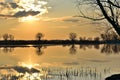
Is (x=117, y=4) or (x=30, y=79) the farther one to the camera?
(x=30, y=79)

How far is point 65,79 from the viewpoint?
933 inches

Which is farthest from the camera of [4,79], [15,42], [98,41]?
[98,41]

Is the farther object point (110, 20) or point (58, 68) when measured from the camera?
point (58, 68)

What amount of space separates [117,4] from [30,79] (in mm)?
8491

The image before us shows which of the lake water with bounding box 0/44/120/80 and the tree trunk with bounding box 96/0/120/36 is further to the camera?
the lake water with bounding box 0/44/120/80

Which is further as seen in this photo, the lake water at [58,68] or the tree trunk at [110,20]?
the lake water at [58,68]

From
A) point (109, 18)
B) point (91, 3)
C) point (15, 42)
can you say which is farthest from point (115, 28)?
point (15, 42)

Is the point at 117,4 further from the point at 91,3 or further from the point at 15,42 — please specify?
the point at 15,42

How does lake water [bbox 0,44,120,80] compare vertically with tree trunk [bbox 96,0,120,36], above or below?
below

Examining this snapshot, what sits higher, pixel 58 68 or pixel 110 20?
pixel 110 20

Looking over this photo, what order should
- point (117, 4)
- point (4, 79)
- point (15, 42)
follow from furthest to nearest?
point (15, 42), point (4, 79), point (117, 4)

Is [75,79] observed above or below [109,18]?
below

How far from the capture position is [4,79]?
23.2 metres

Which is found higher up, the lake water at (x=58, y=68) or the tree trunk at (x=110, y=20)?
the tree trunk at (x=110, y=20)
